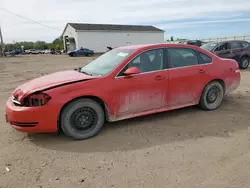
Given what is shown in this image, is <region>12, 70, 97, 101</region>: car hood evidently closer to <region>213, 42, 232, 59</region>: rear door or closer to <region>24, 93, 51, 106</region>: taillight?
<region>24, 93, 51, 106</region>: taillight

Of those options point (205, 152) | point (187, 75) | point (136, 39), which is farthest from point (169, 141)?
point (136, 39)

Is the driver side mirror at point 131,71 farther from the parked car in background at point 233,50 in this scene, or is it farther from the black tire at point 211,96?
the parked car in background at point 233,50

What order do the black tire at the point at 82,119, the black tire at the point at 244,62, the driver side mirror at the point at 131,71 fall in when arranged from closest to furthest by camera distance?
the black tire at the point at 82,119 < the driver side mirror at the point at 131,71 < the black tire at the point at 244,62

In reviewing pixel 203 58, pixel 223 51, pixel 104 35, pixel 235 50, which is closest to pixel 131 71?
pixel 203 58

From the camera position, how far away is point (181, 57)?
15.6 ft

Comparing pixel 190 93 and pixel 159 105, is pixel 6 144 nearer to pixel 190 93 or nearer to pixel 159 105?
pixel 159 105

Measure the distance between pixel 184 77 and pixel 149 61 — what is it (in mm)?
828

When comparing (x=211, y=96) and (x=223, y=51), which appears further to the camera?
(x=223, y=51)

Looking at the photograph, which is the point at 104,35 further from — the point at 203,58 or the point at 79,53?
the point at 203,58

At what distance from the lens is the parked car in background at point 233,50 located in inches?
461

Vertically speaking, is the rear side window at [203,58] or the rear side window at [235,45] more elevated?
the rear side window at [235,45]

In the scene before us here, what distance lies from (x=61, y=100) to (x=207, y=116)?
302 centimetres

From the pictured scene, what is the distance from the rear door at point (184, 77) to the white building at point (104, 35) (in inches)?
1689

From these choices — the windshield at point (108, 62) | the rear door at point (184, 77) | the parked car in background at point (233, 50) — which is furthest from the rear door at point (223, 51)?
the windshield at point (108, 62)
